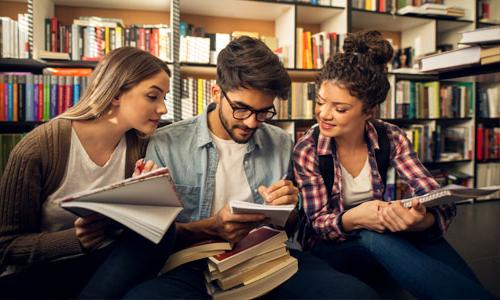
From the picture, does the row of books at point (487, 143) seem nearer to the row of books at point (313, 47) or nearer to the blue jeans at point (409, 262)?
the row of books at point (313, 47)

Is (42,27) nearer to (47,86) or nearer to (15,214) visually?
(47,86)

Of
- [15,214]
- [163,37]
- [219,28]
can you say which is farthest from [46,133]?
[219,28]

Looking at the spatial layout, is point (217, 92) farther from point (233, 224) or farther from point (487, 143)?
point (487, 143)

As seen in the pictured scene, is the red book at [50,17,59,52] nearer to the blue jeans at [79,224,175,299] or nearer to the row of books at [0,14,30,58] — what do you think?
the row of books at [0,14,30,58]

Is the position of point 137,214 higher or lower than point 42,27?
lower

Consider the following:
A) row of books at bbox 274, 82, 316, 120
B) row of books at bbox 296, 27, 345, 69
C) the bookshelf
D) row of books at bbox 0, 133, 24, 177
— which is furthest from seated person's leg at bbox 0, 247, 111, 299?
row of books at bbox 296, 27, 345, 69

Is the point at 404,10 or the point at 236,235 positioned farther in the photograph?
the point at 404,10

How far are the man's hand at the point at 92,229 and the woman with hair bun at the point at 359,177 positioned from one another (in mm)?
633

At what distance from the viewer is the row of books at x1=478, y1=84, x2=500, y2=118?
3008mm

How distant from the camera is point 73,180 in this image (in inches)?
41.0

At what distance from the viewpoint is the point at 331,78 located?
1220 mm

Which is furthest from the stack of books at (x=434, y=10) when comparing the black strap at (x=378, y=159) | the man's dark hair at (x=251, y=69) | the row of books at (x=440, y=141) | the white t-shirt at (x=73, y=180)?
the white t-shirt at (x=73, y=180)

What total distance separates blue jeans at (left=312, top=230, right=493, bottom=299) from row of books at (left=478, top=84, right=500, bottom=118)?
2.45 metres

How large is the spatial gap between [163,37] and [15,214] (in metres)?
1.60
